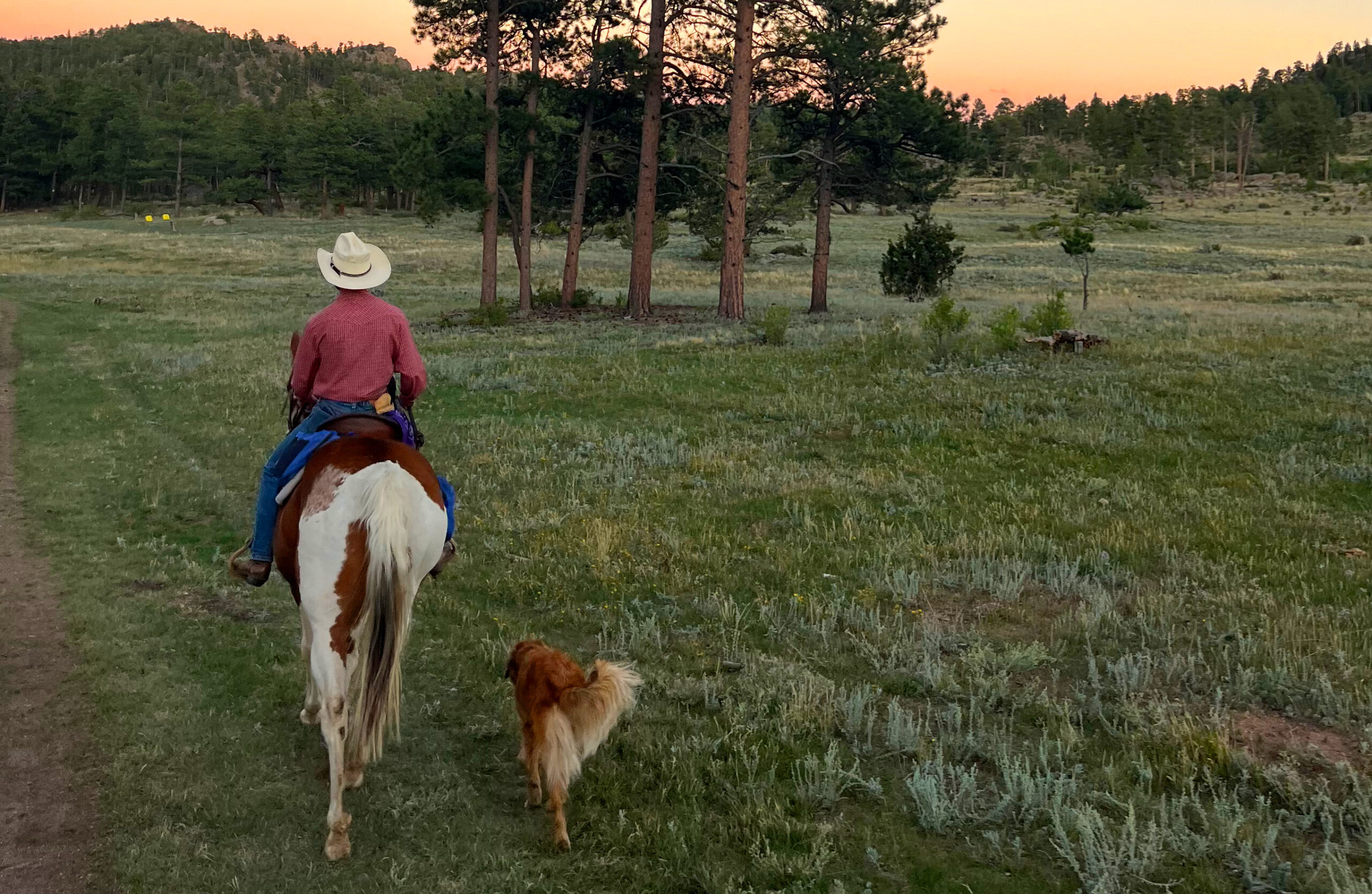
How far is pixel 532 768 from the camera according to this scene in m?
4.69

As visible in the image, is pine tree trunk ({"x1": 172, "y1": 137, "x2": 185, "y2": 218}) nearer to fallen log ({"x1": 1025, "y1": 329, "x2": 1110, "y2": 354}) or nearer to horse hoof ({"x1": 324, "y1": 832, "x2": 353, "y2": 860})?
fallen log ({"x1": 1025, "y1": 329, "x2": 1110, "y2": 354})

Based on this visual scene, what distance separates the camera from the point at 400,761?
5.16 metres

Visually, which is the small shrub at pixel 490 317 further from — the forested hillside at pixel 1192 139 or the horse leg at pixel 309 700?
the forested hillside at pixel 1192 139

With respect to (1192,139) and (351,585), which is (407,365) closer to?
(351,585)

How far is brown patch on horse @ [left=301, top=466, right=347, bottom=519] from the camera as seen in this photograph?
456cm

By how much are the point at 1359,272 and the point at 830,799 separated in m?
45.8

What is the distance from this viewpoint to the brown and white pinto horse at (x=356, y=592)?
4.43m

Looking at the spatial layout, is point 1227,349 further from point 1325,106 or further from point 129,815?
point 1325,106

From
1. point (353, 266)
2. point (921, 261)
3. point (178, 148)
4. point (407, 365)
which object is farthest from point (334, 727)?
point (178, 148)

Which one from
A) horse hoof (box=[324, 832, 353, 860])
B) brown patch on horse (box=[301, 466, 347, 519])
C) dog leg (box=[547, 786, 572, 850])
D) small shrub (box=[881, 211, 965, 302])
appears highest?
small shrub (box=[881, 211, 965, 302])

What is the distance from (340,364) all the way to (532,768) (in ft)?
7.89

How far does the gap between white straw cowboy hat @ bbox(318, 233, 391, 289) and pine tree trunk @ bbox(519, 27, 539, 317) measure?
24055 mm

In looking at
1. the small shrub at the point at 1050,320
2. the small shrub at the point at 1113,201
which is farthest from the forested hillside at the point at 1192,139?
the small shrub at the point at 1050,320

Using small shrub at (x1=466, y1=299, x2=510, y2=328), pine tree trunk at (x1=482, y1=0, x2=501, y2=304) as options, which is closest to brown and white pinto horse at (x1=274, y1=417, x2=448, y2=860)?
small shrub at (x1=466, y1=299, x2=510, y2=328)
